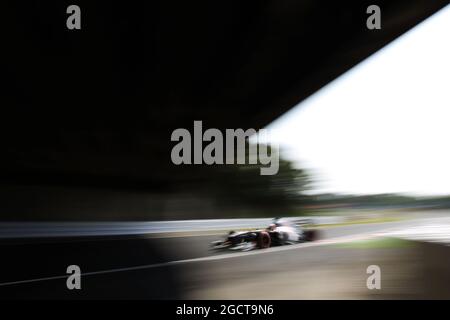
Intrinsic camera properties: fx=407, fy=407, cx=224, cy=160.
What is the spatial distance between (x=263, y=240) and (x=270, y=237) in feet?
0.80

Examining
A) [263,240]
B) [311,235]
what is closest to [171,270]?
[263,240]

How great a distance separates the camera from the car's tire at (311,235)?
8.70 meters

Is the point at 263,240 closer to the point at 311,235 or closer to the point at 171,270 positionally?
the point at 311,235

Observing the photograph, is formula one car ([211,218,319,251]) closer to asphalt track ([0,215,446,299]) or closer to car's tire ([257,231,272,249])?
car's tire ([257,231,272,249])

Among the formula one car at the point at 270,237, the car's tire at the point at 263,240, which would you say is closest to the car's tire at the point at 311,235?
the formula one car at the point at 270,237

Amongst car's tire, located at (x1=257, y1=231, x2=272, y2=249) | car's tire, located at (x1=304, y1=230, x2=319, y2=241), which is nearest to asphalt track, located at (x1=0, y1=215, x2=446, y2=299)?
car's tire, located at (x1=257, y1=231, x2=272, y2=249)

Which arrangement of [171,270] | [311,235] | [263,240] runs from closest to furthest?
[171,270], [263,240], [311,235]

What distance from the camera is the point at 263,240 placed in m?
7.46

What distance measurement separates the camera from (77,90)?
26.5 feet

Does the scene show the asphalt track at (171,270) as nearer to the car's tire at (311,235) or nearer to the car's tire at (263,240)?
the car's tire at (263,240)

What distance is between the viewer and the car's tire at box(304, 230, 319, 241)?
8.70 metres

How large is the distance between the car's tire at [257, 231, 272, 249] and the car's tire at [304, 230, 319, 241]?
140cm

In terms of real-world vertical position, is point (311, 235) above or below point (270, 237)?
below

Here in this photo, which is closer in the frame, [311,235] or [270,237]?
[270,237]
